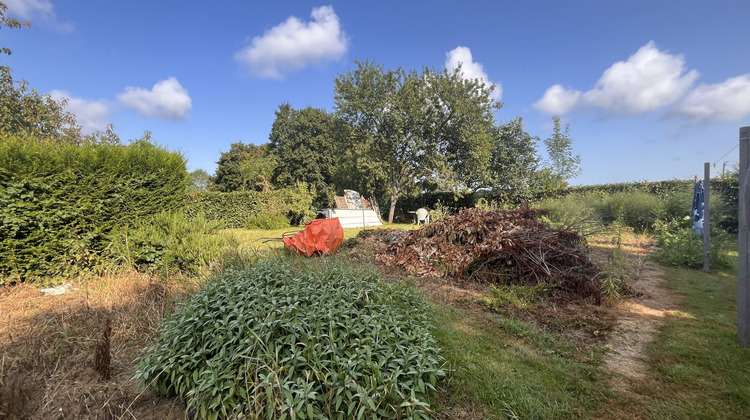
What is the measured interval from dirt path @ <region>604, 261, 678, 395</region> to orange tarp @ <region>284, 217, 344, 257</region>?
4385 millimetres

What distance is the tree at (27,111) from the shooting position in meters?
9.66

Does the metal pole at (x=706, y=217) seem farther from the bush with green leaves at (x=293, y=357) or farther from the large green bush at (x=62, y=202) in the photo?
the large green bush at (x=62, y=202)

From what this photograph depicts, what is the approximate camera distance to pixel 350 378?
1527 mm

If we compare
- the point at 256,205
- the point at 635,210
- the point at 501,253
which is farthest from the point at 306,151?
the point at 501,253

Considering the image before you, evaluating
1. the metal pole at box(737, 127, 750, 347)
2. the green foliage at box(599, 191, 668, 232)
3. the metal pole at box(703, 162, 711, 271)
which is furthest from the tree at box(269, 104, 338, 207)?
the metal pole at box(737, 127, 750, 347)

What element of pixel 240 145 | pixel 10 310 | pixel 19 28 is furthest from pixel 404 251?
pixel 240 145

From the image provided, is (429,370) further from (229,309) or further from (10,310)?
(10,310)

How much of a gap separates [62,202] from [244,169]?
20.6 m

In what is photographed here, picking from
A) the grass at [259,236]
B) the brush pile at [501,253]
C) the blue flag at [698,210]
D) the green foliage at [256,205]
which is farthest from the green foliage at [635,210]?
the green foliage at [256,205]

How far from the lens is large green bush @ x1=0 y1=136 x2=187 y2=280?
12.5 feet

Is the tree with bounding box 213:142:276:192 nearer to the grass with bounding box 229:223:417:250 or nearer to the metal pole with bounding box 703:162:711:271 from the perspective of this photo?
the grass with bounding box 229:223:417:250

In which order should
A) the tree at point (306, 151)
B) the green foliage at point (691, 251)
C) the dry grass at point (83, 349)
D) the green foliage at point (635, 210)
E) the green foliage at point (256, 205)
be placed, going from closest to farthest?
the dry grass at point (83, 349) < the green foliage at point (691, 251) < the green foliage at point (635, 210) < the green foliage at point (256, 205) < the tree at point (306, 151)

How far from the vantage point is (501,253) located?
4465mm

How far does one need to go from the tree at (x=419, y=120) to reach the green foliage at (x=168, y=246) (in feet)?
42.5
